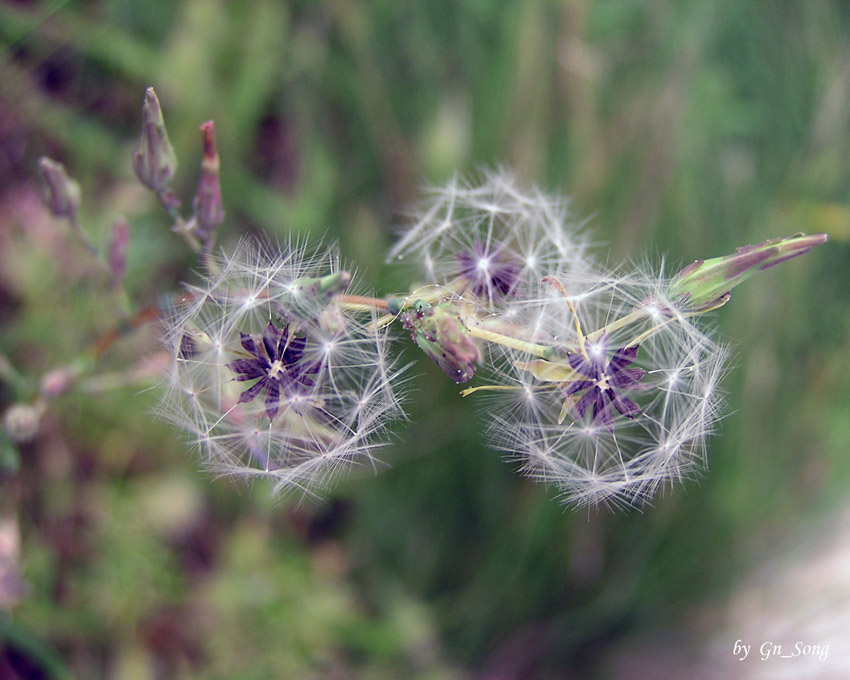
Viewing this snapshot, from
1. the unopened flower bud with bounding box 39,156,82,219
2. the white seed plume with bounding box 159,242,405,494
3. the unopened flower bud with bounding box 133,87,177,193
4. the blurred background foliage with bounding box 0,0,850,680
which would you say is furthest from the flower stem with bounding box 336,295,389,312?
the blurred background foliage with bounding box 0,0,850,680

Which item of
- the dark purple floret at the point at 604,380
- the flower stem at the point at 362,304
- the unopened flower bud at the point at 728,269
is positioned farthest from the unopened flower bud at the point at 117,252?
the unopened flower bud at the point at 728,269

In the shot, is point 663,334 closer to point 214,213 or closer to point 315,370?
point 315,370

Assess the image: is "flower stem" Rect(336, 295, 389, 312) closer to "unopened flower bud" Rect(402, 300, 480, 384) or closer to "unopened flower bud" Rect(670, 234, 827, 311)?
"unopened flower bud" Rect(402, 300, 480, 384)

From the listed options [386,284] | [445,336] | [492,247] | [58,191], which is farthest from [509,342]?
[386,284]

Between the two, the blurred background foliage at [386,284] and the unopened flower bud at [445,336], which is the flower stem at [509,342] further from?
the blurred background foliage at [386,284]

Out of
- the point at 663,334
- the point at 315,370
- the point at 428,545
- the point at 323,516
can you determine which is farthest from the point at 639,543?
the point at 315,370

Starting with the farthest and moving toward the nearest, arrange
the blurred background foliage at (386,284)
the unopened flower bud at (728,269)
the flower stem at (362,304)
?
the blurred background foliage at (386,284) < the flower stem at (362,304) < the unopened flower bud at (728,269)
